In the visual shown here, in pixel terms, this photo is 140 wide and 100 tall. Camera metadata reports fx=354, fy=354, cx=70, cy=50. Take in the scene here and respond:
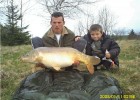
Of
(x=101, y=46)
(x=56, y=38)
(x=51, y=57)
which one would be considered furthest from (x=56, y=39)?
(x=101, y=46)

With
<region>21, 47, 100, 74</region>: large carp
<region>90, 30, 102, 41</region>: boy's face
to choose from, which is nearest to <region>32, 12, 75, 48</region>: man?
<region>21, 47, 100, 74</region>: large carp

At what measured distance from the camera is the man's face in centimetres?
511

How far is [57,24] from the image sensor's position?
5.15m

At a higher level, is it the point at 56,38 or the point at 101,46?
the point at 56,38

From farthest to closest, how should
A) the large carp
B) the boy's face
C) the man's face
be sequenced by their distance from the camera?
the boy's face → the man's face → the large carp

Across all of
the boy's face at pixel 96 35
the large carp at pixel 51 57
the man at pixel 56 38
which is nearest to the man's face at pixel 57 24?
the man at pixel 56 38

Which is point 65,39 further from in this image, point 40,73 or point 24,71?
point 24,71

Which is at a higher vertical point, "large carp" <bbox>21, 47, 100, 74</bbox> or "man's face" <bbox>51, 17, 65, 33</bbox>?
"man's face" <bbox>51, 17, 65, 33</bbox>

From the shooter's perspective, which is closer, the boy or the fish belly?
the fish belly

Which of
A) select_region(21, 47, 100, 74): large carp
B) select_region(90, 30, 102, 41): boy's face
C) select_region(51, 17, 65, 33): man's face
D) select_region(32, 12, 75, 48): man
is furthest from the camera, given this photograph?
select_region(90, 30, 102, 41): boy's face

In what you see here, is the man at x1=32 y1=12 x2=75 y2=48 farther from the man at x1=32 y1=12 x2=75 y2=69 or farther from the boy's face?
the boy's face

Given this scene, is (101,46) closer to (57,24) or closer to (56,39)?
(56,39)

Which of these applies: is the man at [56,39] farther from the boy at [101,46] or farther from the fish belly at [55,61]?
the boy at [101,46]

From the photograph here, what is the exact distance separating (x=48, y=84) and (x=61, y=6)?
68.9 ft
